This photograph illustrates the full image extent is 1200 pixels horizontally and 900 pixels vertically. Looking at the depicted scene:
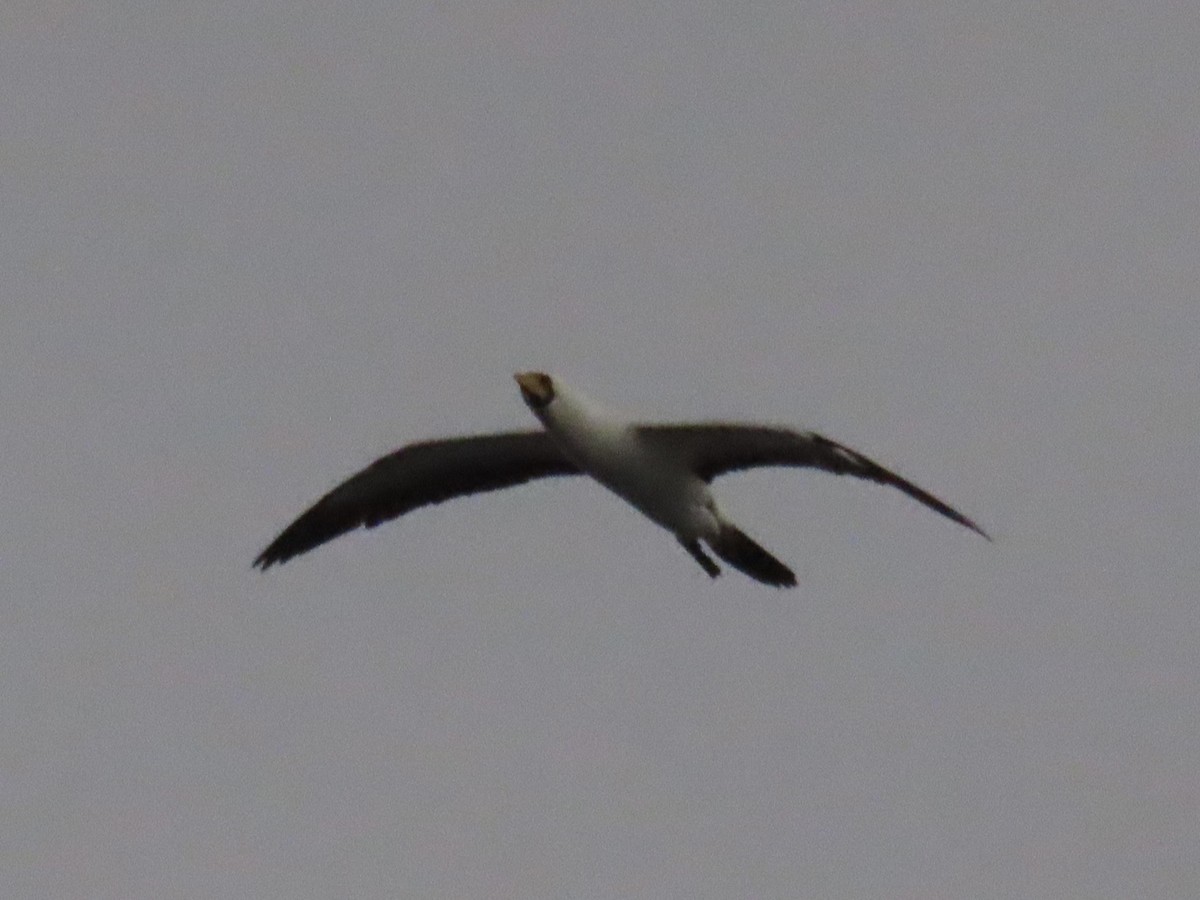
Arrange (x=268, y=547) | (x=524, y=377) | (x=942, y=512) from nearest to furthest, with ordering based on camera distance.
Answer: (x=942, y=512)
(x=524, y=377)
(x=268, y=547)

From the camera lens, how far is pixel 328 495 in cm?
1836

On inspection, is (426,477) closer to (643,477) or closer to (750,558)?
(643,477)

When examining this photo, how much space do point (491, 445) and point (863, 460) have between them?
9.65 feet

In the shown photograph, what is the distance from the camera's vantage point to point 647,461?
1653cm

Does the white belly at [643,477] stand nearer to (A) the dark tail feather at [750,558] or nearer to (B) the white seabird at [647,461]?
(B) the white seabird at [647,461]

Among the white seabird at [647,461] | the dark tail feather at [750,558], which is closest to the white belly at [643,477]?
the white seabird at [647,461]

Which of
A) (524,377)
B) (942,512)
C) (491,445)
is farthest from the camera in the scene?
(491,445)

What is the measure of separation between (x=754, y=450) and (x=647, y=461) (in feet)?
2.28

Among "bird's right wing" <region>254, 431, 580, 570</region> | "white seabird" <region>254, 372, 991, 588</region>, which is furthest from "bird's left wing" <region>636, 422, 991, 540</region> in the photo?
"bird's right wing" <region>254, 431, 580, 570</region>

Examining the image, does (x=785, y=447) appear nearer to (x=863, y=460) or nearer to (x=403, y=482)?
(x=863, y=460)

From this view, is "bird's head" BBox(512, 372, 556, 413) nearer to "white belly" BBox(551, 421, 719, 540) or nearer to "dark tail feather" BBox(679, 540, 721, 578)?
"white belly" BBox(551, 421, 719, 540)

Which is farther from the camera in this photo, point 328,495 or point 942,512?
point 328,495

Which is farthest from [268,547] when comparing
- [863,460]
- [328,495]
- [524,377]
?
[863,460]

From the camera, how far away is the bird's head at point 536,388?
16.3 metres
